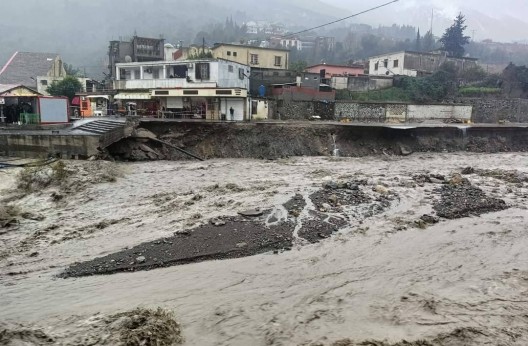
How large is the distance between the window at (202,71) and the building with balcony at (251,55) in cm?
1273

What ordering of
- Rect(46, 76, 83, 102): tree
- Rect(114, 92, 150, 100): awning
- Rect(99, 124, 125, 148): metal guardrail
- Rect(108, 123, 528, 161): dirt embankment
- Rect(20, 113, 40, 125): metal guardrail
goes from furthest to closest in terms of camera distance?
Rect(46, 76, 83, 102): tree, Rect(114, 92, 150, 100): awning, Rect(20, 113, 40, 125): metal guardrail, Rect(108, 123, 528, 161): dirt embankment, Rect(99, 124, 125, 148): metal guardrail

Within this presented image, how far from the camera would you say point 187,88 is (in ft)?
137

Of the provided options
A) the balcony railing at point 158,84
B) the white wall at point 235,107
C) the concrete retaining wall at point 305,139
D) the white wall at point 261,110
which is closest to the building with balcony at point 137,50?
the balcony railing at point 158,84

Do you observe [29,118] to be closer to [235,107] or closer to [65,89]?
[235,107]

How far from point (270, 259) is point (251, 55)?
161 ft

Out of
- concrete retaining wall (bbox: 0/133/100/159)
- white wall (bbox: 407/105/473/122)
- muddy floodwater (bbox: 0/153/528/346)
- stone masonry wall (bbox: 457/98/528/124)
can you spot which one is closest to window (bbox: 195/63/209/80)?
concrete retaining wall (bbox: 0/133/100/159)

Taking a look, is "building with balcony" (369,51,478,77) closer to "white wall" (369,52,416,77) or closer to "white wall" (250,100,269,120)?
"white wall" (369,52,416,77)

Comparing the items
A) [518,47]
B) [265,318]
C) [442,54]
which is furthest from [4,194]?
[518,47]

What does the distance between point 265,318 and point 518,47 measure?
7641 inches

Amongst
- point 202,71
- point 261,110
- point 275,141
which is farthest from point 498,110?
point 202,71

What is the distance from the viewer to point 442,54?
67.9m

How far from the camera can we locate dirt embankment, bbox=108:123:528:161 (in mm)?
30880

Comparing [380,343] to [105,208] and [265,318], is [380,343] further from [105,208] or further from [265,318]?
[105,208]

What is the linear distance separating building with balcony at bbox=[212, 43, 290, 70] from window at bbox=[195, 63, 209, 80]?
41.8 ft
